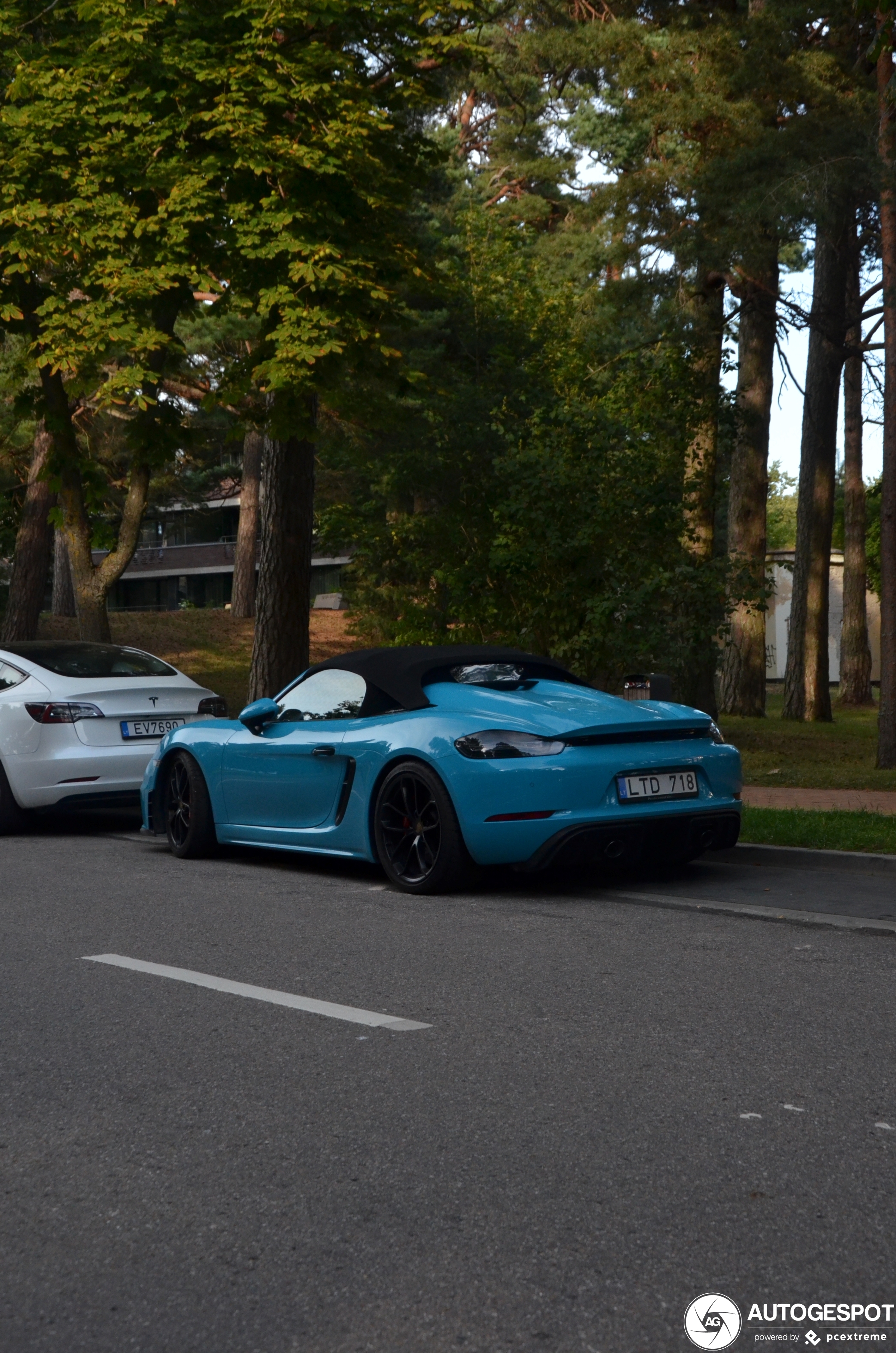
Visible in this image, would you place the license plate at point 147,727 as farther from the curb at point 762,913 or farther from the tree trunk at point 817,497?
the tree trunk at point 817,497

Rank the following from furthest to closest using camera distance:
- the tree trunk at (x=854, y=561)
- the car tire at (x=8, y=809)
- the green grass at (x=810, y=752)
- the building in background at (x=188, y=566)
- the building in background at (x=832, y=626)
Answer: the building in background at (x=188, y=566), the building in background at (x=832, y=626), the tree trunk at (x=854, y=561), the green grass at (x=810, y=752), the car tire at (x=8, y=809)

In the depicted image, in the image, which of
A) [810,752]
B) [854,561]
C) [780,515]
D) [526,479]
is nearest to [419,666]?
[526,479]

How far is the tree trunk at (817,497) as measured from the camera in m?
27.0

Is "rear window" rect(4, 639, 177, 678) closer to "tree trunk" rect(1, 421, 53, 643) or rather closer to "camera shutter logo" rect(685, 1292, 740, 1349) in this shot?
"camera shutter logo" rect(685, 1292, 740, 1349)

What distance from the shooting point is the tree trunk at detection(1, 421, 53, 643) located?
2867cm

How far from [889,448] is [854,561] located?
23871 mm

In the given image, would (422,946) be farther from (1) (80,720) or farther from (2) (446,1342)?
(1) (80,720)

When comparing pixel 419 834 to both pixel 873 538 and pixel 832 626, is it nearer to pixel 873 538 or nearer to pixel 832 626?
pixel 832 626

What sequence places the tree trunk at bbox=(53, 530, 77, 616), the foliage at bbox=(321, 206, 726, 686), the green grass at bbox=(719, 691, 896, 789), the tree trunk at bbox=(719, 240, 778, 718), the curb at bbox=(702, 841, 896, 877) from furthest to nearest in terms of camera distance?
the tree trunk at bbox=(53, 530, 77, 616), the tree trunk at bbox=(719, 240, 778, 718), the foliage at bbox=(321, 206, 726, 686), the green grass at bbox=(719, 691, 896, 789), the curb at bbox=(702, 841, 896, 877)

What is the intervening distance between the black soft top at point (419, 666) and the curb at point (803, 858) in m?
1.39

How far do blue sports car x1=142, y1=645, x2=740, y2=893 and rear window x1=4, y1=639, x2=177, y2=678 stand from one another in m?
2.38

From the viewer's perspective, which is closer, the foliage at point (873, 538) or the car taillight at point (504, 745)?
the car taillight at point (504, 745)

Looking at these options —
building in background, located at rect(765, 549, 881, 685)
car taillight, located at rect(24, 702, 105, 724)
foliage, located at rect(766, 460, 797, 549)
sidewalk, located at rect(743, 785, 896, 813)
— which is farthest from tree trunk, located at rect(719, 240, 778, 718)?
foliage, located at rect(766, 460, 797, 549)

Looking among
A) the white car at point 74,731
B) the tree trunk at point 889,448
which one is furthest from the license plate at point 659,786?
the tree trunk at point 889,448
